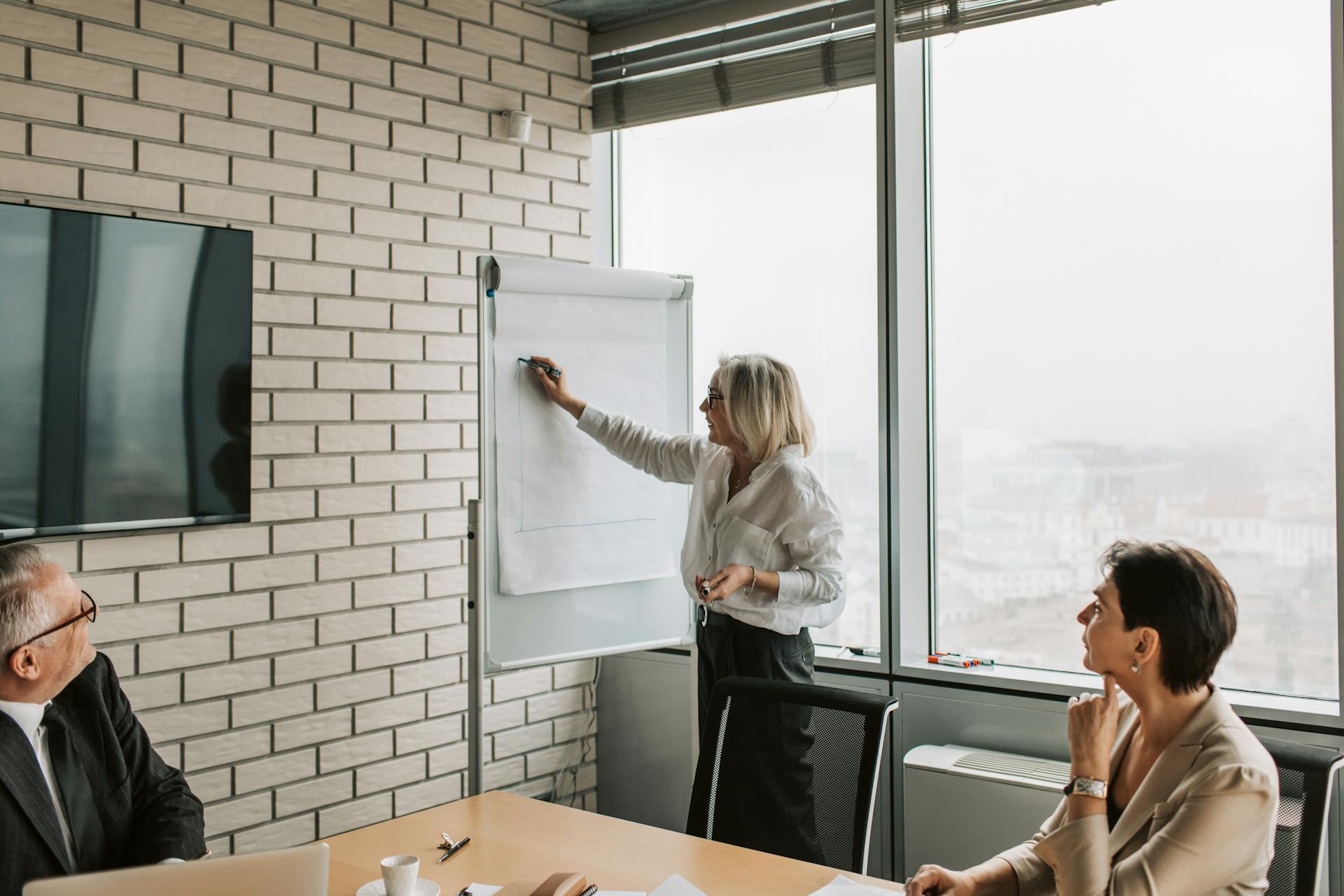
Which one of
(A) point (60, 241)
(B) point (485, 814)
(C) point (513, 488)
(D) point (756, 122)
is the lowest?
(B) point (485, 814)

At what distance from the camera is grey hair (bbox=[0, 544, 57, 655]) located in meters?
1.59

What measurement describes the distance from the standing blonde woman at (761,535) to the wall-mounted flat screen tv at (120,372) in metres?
1.23

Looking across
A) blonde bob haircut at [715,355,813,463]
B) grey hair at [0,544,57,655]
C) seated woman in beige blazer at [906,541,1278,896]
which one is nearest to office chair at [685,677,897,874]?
seated woman in beige blazer at [906,541,1278,896]

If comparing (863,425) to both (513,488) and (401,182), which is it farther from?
(401,182)

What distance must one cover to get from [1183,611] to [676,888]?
0.85 metres

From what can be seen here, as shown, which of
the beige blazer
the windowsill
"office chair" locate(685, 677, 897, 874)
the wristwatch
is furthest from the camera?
the windowsill

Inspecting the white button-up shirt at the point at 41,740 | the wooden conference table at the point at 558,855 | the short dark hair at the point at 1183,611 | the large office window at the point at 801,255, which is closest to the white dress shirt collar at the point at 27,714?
the white button-up shirt at the point at 41,740

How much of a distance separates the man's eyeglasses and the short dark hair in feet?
5.04

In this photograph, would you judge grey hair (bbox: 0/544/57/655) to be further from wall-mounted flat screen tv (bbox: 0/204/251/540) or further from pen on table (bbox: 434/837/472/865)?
wall-mounted flat screen tv (bbox: 0/204/251/540)

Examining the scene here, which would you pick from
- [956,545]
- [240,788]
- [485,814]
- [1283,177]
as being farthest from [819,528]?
[240,788]

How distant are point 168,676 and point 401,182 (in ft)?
5.02

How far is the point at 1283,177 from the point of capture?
2775 mm

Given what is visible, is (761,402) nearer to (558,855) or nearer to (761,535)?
(761,535)

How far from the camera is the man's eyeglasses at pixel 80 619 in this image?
1604 millimetres
